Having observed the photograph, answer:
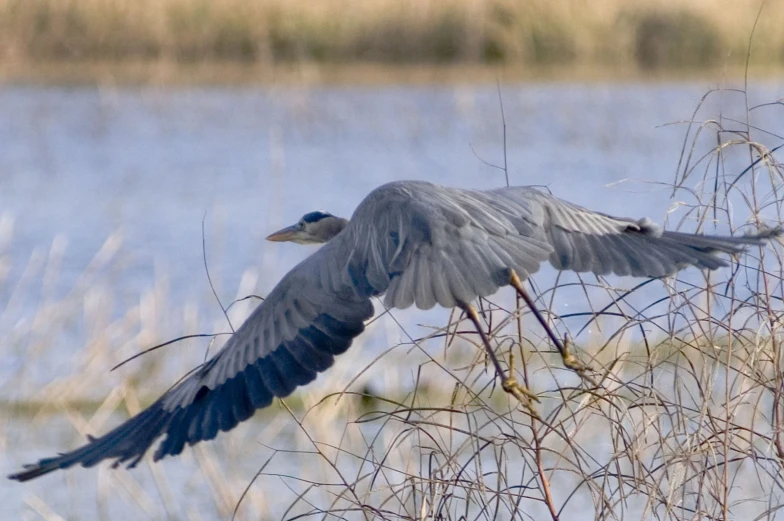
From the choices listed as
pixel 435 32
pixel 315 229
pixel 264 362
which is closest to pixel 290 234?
pixel 315 229

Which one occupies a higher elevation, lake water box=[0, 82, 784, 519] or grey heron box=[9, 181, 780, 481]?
grey heron box=[9, 181, 780, 481]

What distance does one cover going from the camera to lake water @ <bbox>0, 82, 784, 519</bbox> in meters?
7.57

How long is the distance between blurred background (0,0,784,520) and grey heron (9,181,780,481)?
0.86 meters

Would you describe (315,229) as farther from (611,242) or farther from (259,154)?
(259,154)

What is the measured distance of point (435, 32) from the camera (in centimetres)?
2055

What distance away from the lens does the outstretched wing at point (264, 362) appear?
3.67 m

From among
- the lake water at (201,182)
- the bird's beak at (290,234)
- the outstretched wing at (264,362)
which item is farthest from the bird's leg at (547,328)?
the lake water at (201,182)

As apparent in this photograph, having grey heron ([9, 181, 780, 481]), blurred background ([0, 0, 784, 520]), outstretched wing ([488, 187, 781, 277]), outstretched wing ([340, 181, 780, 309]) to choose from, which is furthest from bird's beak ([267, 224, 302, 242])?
outstretched wing ([488, 187, 781, 277])

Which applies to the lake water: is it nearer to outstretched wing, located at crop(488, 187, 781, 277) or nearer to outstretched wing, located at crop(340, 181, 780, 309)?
outstretched wing, located at crop(340, 181, 780, 309)

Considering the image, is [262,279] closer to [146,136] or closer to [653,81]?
[146,136]

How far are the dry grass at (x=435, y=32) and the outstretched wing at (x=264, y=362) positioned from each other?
16.2 meters

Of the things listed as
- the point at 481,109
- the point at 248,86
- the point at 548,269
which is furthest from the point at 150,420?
the point at 248,86

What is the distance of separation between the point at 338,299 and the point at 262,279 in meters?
4.97

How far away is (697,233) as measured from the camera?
365 centimetres
